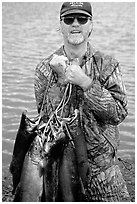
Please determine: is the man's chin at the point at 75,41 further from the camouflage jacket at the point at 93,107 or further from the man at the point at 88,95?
the camouflage jacket at the point at 93,107

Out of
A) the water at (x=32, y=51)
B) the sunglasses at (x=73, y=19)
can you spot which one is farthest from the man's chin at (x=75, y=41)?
the water at (x=32, y=51)

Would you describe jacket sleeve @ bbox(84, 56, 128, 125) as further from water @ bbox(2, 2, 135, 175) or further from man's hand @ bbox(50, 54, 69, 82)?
water @ bbox(2, 2, 135, 175)

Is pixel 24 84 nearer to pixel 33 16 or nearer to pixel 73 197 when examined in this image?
pixel 73 197

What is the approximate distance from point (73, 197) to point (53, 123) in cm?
59

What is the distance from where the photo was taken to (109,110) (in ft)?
10.5

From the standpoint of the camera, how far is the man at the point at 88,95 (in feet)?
10.4

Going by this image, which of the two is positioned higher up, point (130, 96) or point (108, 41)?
point (108, 41)

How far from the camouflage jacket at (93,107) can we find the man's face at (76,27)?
0.20 meters

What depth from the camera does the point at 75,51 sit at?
3414 millimetres

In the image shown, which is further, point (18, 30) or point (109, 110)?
point (18, 30)

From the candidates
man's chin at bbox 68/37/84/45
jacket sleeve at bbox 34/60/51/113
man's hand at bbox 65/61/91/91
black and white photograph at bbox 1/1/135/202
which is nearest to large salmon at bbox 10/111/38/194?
black and white photograph at bbox 1/1/135/202

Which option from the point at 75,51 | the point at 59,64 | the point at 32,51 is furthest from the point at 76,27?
the point at 32,51

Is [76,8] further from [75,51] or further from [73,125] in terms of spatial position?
[73,125]

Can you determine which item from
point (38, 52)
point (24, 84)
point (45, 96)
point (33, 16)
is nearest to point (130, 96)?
point (24, 84)
